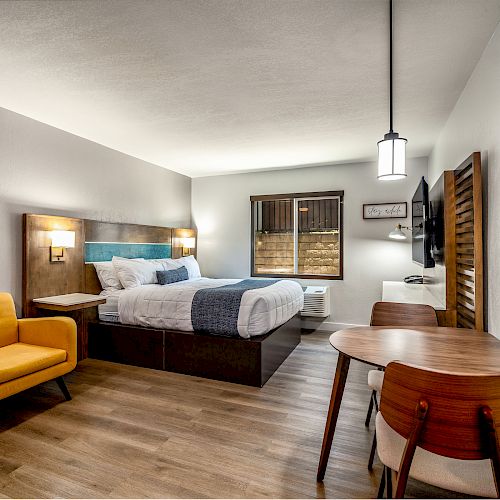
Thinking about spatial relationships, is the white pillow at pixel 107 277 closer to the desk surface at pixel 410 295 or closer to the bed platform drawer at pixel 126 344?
the bed platform drawer at pixel 126 344

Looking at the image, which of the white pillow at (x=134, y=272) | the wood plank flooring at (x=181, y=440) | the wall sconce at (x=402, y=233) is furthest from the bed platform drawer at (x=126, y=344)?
the wall sconce at (x=402, y=233)

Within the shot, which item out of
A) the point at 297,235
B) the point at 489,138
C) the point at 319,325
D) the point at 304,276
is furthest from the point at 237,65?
the point at 319,325

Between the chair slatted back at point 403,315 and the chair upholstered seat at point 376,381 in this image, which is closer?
the chair upholstered seat at point 376,381

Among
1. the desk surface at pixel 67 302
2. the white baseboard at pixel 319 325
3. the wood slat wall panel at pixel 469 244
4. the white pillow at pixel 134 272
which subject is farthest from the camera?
the white baseboard at pixel 319 325

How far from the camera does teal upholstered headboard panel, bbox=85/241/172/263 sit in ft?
13.2

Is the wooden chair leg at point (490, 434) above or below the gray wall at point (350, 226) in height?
below

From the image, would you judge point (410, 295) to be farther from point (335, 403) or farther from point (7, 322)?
point (7, 322)

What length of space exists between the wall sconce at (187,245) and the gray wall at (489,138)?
4.18m

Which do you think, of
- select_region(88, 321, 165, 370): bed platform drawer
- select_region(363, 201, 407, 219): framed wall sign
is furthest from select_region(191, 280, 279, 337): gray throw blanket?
select_region(363, 201, 407, 219): framed wall sign

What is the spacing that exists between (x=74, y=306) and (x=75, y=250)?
886 mm

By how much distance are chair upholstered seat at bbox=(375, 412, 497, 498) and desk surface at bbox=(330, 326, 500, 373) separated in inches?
12.4

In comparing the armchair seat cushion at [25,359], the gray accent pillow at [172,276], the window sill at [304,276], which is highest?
the gray accent pillow at [172,276]

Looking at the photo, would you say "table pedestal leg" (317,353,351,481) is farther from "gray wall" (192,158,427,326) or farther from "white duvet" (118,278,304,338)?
"gray wall" (192,158,427,326)

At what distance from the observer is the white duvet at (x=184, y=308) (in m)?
3.06
